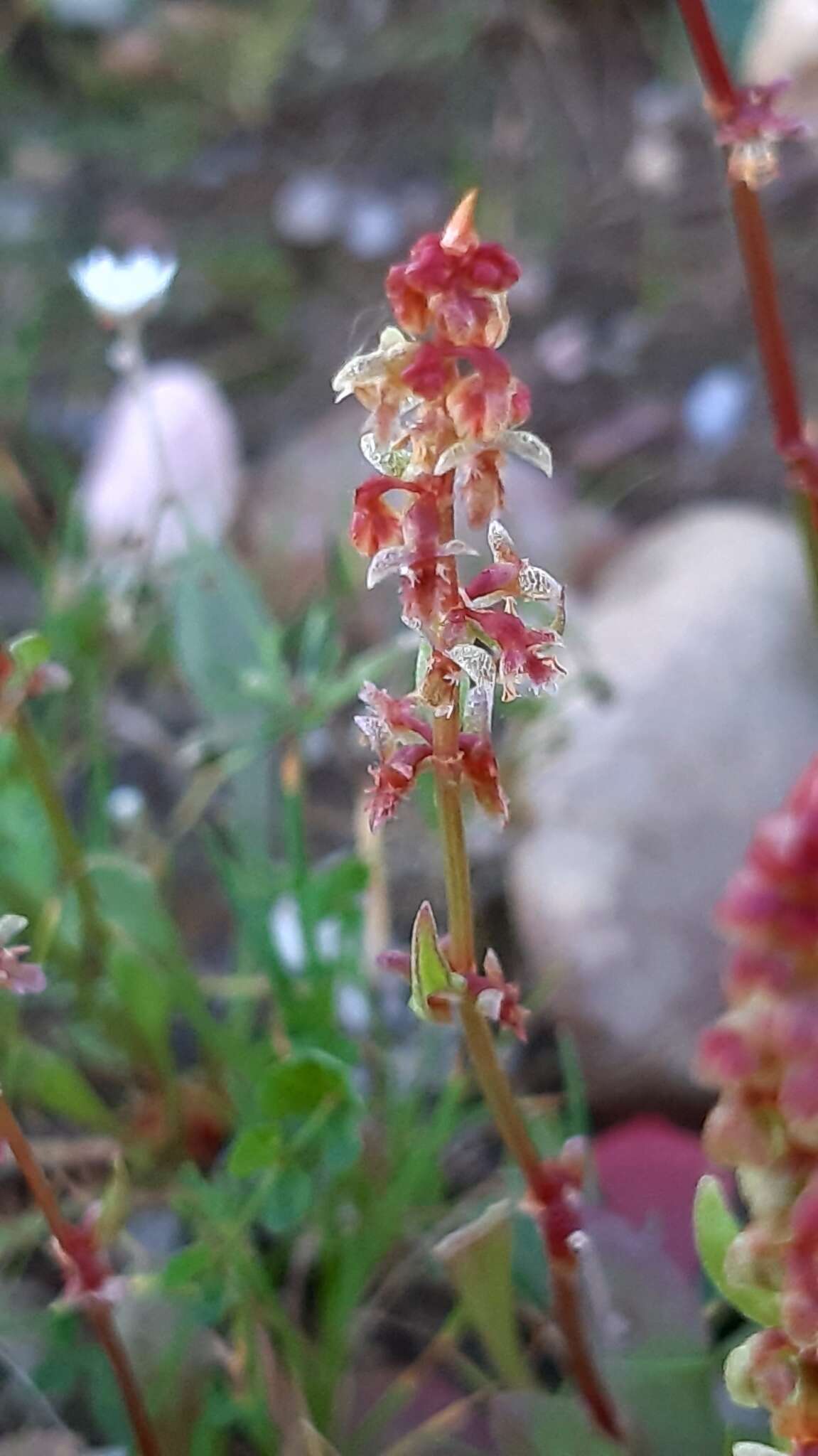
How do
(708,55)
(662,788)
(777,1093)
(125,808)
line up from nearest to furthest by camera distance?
1. (777,1093)
2. (708,55)
3. (125,808)
4. (662,788)

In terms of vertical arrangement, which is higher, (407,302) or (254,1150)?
(407,302)

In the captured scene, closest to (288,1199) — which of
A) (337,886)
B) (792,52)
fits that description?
(337,886)

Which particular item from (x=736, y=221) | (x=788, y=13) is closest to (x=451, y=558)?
(x=736, y=221)

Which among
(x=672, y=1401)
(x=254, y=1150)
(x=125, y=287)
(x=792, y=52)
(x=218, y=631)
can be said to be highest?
(x=792, y=52)

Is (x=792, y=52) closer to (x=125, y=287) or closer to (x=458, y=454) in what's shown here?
(x=125, y=287)

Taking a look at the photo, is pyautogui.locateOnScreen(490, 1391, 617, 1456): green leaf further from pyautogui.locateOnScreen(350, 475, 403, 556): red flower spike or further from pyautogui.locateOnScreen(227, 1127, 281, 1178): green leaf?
pyautogui.locateOnScreen(350, 475, 403, 556): red flower spike

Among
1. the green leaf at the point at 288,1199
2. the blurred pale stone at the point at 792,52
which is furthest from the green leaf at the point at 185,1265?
the blurred pale stone at the point at 792,52

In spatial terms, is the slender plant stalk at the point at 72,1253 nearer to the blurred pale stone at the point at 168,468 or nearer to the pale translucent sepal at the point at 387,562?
the pale translucent sepal at the point at 387,562
